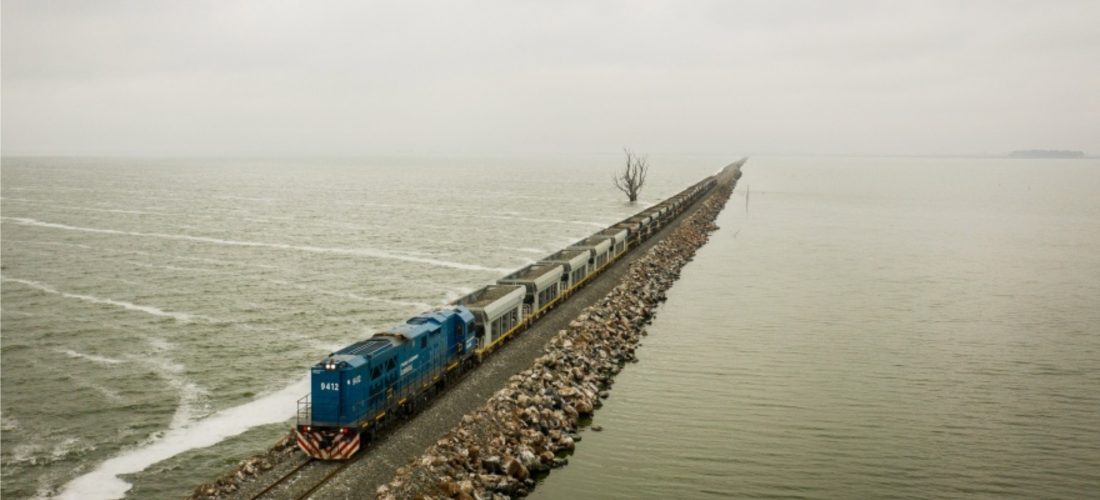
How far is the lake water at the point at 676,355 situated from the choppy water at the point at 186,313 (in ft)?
0.63

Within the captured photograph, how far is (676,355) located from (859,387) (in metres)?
9.11

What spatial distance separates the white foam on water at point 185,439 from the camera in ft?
80.8

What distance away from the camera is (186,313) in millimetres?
47031

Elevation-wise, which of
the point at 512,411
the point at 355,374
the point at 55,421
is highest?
the point at 355,374

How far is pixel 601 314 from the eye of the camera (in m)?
43.5

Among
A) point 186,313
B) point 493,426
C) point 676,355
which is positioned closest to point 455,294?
point 186,313

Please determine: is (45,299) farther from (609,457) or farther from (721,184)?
(721,184)

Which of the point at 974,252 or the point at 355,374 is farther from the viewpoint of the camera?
the point at 974,252

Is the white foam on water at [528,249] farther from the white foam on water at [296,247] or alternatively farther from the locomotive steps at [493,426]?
the locomotive steps at [493,426]

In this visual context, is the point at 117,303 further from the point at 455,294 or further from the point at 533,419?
the point at 533,419

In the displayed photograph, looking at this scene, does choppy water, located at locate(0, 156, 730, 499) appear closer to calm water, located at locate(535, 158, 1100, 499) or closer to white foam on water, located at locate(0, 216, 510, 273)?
white foam on water, located at locate(0, 216, 510, 273)

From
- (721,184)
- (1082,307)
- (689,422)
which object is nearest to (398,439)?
(689,422)

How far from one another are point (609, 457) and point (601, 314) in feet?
57.3

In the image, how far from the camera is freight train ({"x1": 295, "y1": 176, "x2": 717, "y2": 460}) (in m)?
23.2
